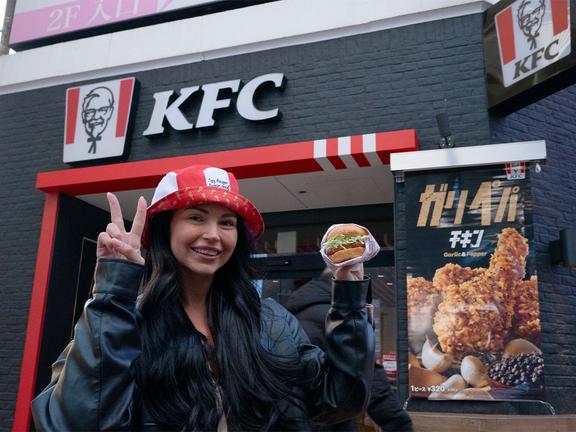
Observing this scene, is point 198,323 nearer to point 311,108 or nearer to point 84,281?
point 311,108

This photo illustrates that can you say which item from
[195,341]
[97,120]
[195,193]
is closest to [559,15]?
[195,193]

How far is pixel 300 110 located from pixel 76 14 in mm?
3655

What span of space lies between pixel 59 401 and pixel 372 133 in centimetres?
448

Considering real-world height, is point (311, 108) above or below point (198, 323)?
above

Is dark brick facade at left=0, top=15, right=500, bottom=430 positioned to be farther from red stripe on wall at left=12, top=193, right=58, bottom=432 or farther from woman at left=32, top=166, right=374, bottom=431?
woman at left=32, top=166, right=374, bottom=431

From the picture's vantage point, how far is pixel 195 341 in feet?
4.99

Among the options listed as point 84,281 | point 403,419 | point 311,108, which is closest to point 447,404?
point 403,419

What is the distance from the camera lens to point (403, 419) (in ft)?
9.64

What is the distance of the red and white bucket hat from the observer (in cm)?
156

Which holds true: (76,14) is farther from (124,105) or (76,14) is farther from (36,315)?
(36,315)

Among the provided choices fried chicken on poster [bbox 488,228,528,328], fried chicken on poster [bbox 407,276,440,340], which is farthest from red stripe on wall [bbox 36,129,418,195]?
fried chicken on poster [bbox 407,276,440,340]

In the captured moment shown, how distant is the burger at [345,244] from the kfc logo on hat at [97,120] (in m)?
5.18

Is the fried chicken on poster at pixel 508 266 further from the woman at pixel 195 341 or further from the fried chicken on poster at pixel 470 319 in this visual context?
the woman at pixel 195 341

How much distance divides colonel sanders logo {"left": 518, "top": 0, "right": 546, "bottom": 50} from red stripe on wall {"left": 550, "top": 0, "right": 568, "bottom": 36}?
116 mm
